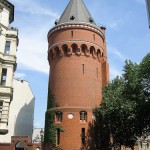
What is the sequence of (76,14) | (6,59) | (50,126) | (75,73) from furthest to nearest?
(76,14) → (75,73) → (50,126) → (6,59)

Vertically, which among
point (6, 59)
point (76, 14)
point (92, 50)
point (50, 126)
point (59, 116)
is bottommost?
point (50, 126)

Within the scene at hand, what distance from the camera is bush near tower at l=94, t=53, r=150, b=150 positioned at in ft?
109

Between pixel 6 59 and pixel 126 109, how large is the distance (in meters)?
15.5

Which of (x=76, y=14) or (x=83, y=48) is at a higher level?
(x=76, y=14)

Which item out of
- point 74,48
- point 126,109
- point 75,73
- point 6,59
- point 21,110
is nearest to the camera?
point 6,59

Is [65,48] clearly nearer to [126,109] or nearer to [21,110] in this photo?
[126,109]

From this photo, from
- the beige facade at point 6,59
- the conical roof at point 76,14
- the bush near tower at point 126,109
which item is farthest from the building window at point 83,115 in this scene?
the beige facade at point 6,59

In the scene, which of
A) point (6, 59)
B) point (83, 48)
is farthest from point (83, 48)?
point (6, 59)

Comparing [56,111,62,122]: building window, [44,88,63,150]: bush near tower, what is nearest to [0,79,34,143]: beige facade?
[44,88,63,150]: bush near tower

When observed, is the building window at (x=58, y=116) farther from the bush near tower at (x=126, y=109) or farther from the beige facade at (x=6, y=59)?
the beige facade at (x=6, y=59)

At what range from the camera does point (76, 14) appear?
145ft

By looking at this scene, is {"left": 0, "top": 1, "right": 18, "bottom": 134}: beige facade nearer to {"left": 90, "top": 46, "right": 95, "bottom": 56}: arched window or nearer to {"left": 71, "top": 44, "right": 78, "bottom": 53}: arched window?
{"left": 71, "top": 44, "right": 78, "bottom": 53}: arched window

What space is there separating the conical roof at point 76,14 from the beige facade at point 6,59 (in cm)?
1676

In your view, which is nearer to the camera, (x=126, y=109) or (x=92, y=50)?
(x=126, y=109)
